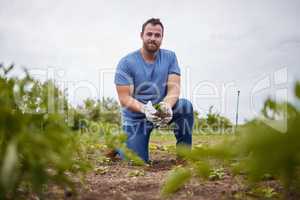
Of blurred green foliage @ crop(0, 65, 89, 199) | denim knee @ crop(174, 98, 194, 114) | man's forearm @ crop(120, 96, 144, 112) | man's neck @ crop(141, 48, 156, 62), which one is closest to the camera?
blurred green foliage @ crop(0, 65, 89, 199)

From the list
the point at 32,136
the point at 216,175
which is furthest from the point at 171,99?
the point at 32,136

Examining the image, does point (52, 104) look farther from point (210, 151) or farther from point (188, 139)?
point (188, 139)

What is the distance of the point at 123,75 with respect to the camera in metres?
3.25

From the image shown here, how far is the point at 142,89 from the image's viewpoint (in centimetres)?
332

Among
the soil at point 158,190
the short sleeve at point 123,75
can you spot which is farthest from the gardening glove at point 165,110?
the soil at point 158,190

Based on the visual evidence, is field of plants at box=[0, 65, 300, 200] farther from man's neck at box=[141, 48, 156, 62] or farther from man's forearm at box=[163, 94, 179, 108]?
man's neck at box=[141, 48, 156, 62]

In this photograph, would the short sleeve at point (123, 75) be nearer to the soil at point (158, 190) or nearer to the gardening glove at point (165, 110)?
the gardening glove at point (165, 110)

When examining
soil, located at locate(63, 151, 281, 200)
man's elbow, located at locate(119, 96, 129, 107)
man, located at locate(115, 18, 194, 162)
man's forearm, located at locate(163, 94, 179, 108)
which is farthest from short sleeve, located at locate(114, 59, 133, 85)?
soil, located at locate(63, 151, 281, 200)

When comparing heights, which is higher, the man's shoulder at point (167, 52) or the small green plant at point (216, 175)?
the man's shoulder at point (167, 52)

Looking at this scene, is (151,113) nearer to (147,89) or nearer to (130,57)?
(147,89)

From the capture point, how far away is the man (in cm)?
323

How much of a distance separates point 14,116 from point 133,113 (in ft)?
7.94

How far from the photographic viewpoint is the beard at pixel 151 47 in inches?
129

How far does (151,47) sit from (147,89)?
0.36 meters
